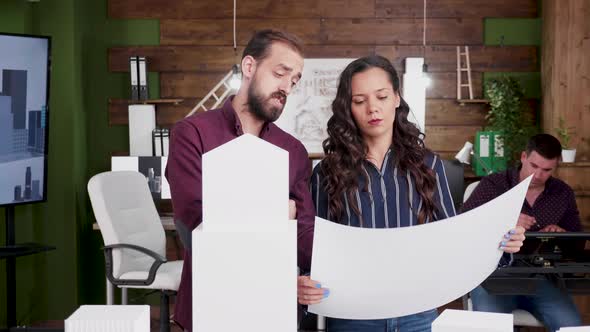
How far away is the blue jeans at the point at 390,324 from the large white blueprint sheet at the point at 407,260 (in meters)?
0.41

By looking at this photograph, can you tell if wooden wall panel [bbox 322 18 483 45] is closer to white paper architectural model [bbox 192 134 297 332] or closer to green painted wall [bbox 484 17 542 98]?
green painted wall [bbox 484 17 542 98]

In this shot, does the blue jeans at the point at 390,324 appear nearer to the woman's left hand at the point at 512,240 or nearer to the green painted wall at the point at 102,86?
the woman's left hand at the point at 512,240

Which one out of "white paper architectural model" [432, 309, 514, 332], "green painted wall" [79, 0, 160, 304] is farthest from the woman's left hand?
"green painted wall" [79, 0, 160, 304]

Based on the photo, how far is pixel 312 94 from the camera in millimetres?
5402

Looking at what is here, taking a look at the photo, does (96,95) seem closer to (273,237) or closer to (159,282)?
(159,282)

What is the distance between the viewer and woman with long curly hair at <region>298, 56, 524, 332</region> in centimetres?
176

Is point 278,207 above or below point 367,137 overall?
below

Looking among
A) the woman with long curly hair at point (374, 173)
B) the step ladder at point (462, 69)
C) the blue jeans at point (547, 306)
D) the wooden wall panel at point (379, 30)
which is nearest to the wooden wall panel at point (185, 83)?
the wooden wall panel at point (379, 30)

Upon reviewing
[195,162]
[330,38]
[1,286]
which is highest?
[330,38]

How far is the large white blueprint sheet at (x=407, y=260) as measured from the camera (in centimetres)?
120

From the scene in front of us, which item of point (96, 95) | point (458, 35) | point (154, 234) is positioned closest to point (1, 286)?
point (154, 234)

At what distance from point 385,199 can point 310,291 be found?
1.90ft

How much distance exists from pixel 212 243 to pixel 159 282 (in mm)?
2942

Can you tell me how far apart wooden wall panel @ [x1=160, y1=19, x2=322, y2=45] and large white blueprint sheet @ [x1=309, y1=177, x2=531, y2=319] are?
417cm
